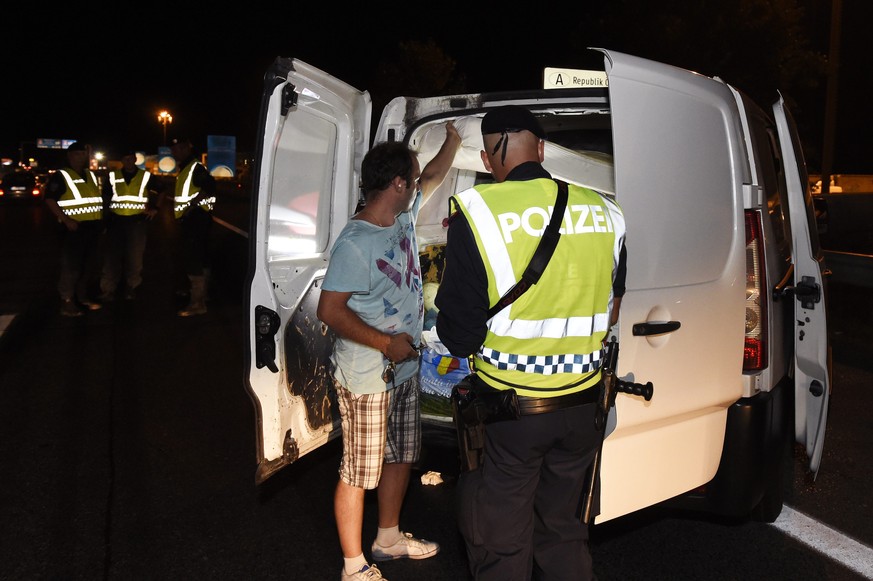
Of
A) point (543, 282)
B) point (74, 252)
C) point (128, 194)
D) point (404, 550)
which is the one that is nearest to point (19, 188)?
point (128, 194)

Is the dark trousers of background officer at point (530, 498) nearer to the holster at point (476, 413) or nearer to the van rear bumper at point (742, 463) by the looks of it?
the holster at point (476, 413)

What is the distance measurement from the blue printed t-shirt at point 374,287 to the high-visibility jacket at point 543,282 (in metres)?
0.58

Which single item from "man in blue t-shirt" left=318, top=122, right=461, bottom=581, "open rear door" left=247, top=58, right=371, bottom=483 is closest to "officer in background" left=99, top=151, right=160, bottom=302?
"open rear door" left=247, top=58, right=371, bottom=483

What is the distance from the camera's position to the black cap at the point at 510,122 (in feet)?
8.07

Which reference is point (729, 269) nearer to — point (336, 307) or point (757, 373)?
point (757, 373)

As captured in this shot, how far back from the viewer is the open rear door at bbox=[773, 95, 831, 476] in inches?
129

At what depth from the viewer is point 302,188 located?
3330mm

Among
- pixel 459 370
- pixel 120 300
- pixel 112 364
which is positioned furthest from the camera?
pixel 120 300

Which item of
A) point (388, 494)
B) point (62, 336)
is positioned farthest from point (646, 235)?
point (62, 336)

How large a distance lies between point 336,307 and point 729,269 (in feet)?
4.53

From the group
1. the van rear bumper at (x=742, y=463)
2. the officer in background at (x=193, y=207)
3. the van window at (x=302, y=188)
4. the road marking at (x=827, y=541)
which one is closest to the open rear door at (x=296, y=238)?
the van window at (x=302, y=188)

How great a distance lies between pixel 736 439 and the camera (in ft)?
9.69

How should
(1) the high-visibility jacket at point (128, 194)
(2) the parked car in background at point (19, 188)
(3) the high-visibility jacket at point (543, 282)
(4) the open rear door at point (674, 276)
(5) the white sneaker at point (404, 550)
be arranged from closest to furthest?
(3) the high-visibility jacket at point (543, 282)
(4) the open rear door at point (674, 276)
(5) the white sneaker at point (404, 550)
(1) the high-visibility jacket at point (128, 194)
(2) the parked car in background at point (19, 188)

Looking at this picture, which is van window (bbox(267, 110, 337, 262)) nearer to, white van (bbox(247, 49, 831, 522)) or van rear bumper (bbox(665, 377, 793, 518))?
white van (bbox(247, 49, 831, 522))
